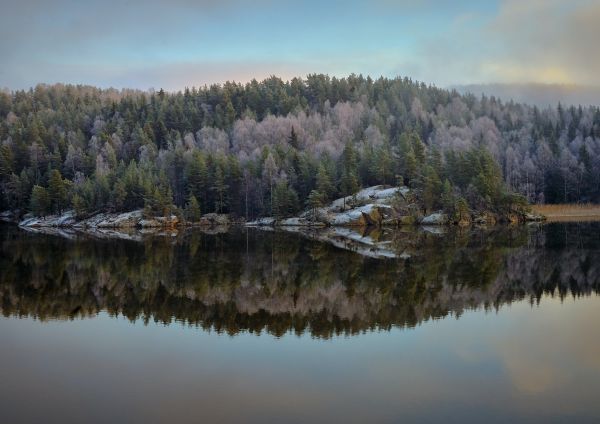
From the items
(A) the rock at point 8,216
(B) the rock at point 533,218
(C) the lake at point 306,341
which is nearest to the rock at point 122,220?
(A) the rock at point 8,216

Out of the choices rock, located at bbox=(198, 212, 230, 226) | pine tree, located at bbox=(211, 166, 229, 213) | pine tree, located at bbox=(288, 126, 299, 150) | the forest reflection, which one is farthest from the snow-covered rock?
pine tree, located at bbox=(288, 126, 299, 150)

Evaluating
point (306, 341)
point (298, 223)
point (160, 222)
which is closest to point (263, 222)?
point (298, 223)

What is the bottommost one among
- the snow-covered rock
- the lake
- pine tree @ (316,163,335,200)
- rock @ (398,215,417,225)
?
the lake

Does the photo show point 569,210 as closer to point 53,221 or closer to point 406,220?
point 406,220

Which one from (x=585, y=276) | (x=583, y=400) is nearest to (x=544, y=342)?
(x=583, y=400)

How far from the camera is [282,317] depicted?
25875 millimetres

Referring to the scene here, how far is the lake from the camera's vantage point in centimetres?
1554

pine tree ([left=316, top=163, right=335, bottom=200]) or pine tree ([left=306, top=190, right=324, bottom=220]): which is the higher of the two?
pine tree ([left=316, top=163, right=335, bottom=200])

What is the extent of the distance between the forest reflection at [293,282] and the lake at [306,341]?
19 centimetres

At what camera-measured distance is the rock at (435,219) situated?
91406 mm

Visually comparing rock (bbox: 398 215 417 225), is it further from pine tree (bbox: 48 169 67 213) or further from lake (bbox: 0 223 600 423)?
pine tree (bbox: 48 169 67 213)

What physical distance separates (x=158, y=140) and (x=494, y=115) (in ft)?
342

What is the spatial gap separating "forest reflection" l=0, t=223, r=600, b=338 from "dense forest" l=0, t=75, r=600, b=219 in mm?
43912

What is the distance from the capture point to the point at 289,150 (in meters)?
116
